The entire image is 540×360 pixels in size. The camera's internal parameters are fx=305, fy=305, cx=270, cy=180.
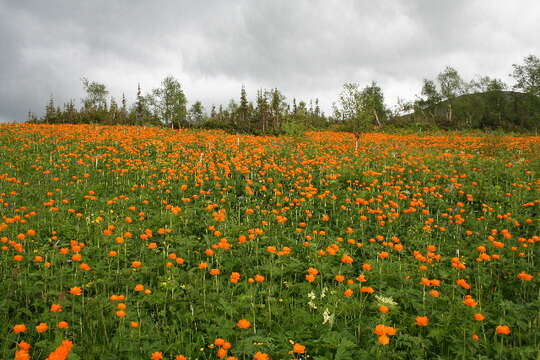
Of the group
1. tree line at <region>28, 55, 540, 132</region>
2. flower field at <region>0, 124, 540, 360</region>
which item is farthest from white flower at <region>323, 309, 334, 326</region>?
tree line at <region>28, 55, 540, 132</region>

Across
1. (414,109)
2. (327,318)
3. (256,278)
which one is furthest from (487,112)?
(256,278)

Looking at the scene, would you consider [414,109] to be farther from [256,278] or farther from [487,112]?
[256,278]

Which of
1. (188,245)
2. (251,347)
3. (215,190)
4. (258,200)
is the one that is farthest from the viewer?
(215,190)

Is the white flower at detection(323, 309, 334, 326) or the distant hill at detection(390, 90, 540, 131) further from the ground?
the distant hill at detection(390, 90, 540, 131)

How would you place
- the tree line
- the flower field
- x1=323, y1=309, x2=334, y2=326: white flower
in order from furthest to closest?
the tree line < x1=323, y1=309, x2=334, y2=326: white flower < the flower field

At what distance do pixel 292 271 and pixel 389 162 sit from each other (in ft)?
25.3

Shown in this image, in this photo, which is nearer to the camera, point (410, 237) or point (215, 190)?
point (410, 237)

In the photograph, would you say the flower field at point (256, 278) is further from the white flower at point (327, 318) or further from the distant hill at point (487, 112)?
the distant hill at point (487, 112)

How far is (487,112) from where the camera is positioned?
2034 inches

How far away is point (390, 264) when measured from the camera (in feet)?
14.5

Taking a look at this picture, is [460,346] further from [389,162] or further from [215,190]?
[389,162]

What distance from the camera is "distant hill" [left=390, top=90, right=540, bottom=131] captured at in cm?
4517

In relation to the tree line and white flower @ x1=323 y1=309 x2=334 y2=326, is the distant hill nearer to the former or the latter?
the tree line

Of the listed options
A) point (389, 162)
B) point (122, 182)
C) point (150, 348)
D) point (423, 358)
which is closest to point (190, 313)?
point (150, 348)
